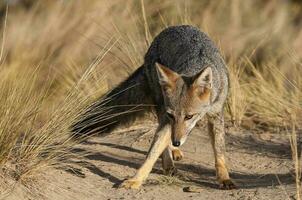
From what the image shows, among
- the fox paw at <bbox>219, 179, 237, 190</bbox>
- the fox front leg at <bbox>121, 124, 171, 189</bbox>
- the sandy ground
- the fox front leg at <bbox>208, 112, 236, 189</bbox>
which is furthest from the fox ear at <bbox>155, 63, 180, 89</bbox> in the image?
the fox paw at <bbox>219, 179, 237, 190</bbox>

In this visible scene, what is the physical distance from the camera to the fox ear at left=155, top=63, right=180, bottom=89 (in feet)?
17.3

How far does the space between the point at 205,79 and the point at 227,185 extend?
0.85 metres

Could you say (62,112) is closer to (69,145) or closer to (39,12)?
(69,145)

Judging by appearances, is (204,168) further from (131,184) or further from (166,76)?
(166,76)

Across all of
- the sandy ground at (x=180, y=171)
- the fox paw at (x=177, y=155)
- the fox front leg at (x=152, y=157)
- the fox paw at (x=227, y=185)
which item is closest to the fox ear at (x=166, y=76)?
the fox front leg at (x=152, y=157)

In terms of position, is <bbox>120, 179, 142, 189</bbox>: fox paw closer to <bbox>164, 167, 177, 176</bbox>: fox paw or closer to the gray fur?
<bbox>164, 167, 177, 176</bbox>: fox paw

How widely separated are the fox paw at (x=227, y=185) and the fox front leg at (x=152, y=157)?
0.53 m

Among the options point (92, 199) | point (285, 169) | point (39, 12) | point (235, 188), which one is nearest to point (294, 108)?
point (285, 169)

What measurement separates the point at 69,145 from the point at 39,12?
5259 mm

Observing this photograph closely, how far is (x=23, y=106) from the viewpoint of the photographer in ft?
17.2

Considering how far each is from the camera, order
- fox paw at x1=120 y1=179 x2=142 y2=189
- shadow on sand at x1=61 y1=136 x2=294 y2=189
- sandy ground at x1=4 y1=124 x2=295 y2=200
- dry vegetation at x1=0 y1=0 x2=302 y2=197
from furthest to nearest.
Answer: shadow on sand at x1=61 y1=136 x2=294 y2=189 < fox paw at x1=120 y1=179 x2=142 y2=189 < dry vegetation at x1=0 y1=0 x2=302 y2=197 < sandy ground at x1=4 y1=124 x2=295 y2=200

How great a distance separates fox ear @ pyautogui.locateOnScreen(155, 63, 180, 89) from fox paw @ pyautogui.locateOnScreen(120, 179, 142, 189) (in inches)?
29.6

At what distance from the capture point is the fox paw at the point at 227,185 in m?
5.43

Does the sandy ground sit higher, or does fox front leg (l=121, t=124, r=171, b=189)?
fox front leg (l=121, t=124, r=171, b=189)
